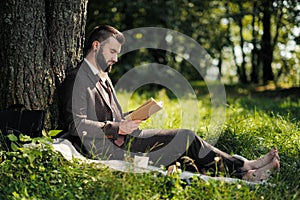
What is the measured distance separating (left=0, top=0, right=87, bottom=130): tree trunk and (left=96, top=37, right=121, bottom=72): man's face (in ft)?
1.31

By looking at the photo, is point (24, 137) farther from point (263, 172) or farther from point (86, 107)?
point (263, 172)

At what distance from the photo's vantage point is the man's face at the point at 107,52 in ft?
14.1

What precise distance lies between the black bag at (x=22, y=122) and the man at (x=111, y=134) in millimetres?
244

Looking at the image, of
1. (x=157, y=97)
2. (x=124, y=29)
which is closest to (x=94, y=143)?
(x=157, y=97)

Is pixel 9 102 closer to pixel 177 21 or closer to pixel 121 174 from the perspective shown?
pixel 121 174

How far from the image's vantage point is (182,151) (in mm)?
4102

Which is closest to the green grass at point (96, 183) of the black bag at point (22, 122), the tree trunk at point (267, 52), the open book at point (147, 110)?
the black bag at point (22, 122)

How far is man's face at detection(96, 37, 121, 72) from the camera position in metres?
4.31

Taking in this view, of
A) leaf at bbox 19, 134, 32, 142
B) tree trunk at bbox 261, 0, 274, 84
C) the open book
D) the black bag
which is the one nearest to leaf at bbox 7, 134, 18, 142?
leaf at bbox 19, 134, 32, 142

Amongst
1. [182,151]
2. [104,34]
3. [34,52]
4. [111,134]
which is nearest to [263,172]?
[182,151]

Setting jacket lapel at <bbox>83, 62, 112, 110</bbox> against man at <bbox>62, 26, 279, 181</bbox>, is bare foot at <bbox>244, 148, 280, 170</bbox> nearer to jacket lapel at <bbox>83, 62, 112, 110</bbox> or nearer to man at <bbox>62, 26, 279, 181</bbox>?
man at <bbox>62, 26, 279, 181</bbox>

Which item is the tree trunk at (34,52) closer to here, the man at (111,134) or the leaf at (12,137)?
the man at (111,134)

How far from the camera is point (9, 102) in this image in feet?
14.2

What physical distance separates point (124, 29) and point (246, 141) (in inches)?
300
